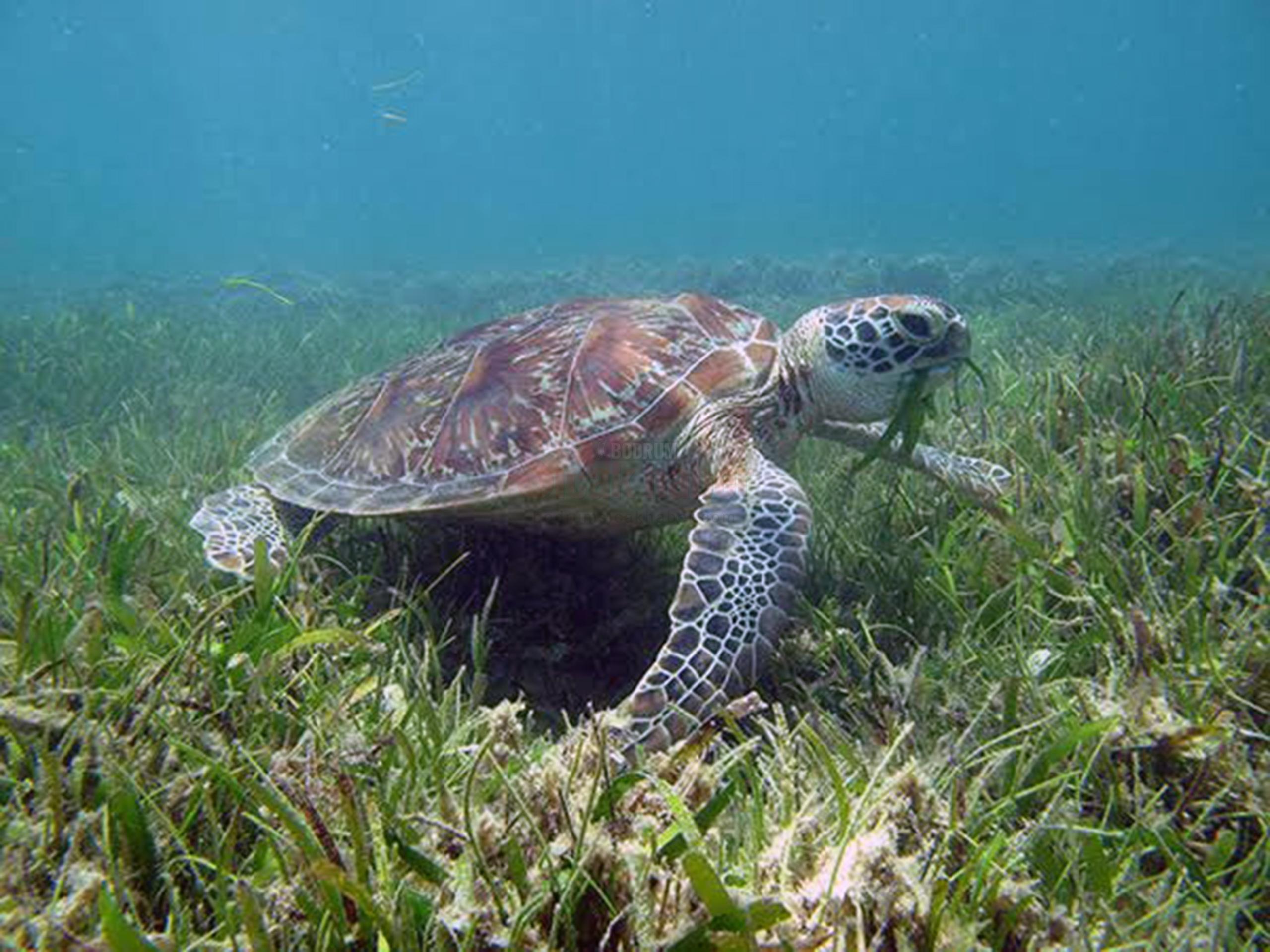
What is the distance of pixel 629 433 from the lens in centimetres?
323

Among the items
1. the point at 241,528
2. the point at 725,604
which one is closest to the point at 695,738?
the point at 725,604

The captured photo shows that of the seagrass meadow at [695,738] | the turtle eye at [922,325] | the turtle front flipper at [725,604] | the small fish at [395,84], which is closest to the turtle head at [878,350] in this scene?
the turtle eye at [922,325]

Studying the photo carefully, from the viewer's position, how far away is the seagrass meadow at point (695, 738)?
1.23 meters

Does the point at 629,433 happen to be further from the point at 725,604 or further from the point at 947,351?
the point at 947,351

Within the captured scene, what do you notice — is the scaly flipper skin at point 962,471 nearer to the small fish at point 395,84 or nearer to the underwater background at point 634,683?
the underwater background at point 634,683

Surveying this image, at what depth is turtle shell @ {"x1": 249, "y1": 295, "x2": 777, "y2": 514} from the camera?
127 inches

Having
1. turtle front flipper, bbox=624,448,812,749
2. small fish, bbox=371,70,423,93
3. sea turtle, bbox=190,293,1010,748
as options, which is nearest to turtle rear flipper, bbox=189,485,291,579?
sea turtle, bbox=190,293,1010,748

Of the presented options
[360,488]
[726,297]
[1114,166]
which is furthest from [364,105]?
[360,488]

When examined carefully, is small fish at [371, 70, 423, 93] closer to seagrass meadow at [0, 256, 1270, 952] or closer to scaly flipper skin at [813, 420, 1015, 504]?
seagrass meadow at [0, 256, 1270, 952]

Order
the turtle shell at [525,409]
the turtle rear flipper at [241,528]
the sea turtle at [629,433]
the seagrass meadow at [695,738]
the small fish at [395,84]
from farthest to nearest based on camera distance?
the small fish at [395,84], the turtle shell at [525,409], the sea turtle at [629,433], the turtle rear flipper at [241,528], the seagrass meadow at [695,738]

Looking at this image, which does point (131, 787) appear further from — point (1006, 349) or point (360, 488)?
point (1006, 349)

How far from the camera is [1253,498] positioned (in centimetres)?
263

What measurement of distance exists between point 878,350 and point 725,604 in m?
1.53

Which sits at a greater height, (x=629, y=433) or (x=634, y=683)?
(x=629, y=433)
